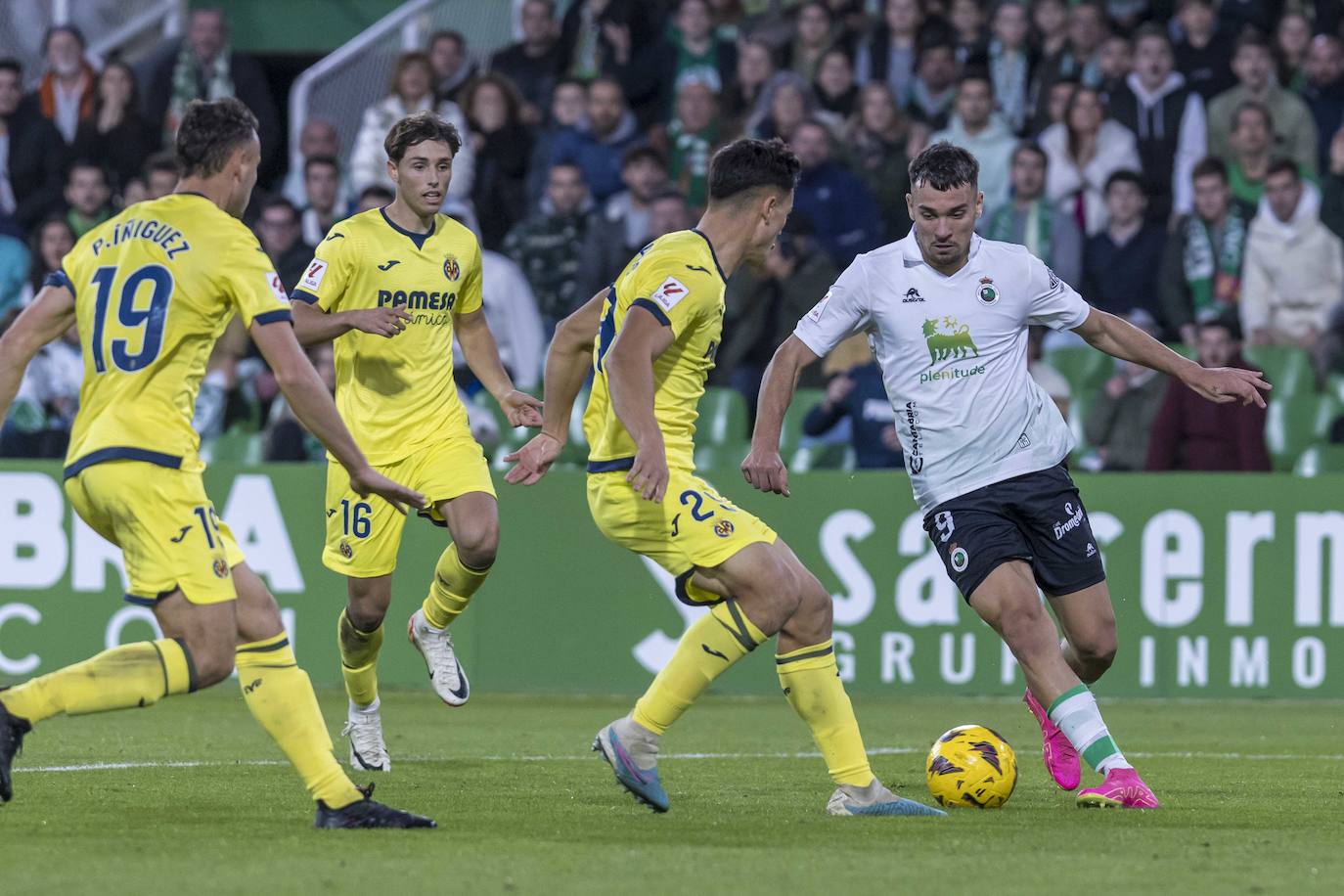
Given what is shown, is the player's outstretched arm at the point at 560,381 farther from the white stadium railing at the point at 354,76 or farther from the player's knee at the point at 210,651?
the white stadium railing at the point at 354,76

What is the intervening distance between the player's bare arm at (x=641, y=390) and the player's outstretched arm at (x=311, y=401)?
93 centimetres

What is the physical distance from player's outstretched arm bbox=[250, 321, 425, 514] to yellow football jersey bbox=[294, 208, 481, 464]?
2733mm

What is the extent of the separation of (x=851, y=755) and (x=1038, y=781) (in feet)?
5.67

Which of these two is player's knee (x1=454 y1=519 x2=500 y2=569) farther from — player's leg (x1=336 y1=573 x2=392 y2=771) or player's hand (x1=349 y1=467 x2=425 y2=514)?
player's hand (x1=349 y1=467 x2=425 y2=514)

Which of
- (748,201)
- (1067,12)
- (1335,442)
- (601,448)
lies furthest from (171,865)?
(1067,12)

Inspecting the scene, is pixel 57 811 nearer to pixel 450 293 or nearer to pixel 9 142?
pixel 450 293

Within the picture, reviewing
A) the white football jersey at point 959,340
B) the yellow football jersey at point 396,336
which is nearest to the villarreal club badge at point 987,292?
the white football jersey at point 959,340

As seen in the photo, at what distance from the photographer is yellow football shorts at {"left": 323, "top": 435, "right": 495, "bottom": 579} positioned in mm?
9047

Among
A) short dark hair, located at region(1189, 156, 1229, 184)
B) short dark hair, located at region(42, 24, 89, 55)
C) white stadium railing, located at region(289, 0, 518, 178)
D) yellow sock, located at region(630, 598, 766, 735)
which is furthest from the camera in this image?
white stadium railing, located at region(289, 0, 518, 178)

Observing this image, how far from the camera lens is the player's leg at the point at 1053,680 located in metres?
7.49

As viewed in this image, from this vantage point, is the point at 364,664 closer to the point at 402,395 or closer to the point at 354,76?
the point at 402,395

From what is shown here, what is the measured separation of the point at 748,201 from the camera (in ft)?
24.3

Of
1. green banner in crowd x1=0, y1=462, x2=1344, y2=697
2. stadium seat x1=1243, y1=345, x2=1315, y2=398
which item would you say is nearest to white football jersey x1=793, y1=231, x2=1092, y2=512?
green banner in crowd x1=0, y1=462, x2=1344, y2=697

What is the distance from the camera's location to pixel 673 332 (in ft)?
23.3
